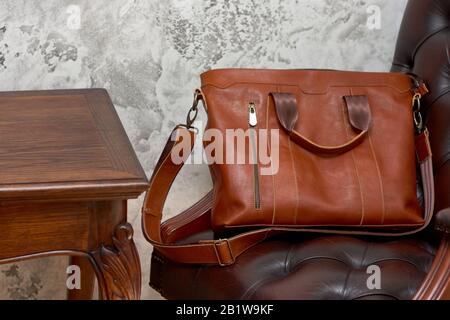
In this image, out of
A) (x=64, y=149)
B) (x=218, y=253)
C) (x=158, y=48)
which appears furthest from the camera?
(x=158, y=48)

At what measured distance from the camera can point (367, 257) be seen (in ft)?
4.47

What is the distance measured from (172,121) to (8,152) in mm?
555

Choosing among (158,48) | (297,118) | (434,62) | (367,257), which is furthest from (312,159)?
(158,48)

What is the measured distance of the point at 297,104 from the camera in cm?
146

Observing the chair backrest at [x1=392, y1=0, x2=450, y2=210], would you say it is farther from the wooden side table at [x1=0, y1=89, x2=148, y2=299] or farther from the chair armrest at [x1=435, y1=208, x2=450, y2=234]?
the wooden side table at [x1=0, y1=89, x2=148, y2=299]

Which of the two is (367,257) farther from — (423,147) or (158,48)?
(158,48)

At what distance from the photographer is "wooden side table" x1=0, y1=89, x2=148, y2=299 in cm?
111

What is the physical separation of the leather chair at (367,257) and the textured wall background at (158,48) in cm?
17

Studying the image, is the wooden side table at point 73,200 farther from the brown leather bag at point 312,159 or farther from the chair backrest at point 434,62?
the chair backrest at point 434,62

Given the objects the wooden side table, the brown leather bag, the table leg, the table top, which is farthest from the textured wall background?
the table leg

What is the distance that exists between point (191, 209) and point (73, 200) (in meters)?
0.44

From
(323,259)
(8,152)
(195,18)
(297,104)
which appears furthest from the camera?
(195,18)
